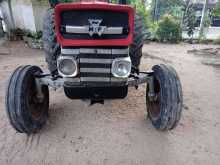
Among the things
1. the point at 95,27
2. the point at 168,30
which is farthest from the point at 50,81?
the point at 168,30

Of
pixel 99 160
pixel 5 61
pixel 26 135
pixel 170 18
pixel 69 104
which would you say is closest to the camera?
pixel 99 160

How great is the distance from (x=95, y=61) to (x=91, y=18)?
1.33 feet

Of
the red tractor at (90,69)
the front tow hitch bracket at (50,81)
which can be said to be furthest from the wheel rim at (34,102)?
the front tow hitch bracket at (50,81)

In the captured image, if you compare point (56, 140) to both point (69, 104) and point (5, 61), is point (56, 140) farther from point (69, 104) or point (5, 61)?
point (5, 61)

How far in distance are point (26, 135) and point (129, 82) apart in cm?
136

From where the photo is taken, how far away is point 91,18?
1.98 metres

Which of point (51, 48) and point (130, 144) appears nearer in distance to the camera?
point (130, 144)

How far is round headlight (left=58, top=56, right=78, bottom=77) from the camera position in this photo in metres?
2.01

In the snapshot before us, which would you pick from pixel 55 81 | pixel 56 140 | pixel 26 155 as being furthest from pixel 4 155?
pixel 55 81

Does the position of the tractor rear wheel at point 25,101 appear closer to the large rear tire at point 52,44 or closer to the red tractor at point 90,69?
the red tractor at point 90,69

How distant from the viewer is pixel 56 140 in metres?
2.41

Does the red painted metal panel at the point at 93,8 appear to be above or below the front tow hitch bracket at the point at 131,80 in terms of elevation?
above

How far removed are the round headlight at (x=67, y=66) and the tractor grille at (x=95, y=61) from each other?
0.20 feet

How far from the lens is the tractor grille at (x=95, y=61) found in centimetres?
204
